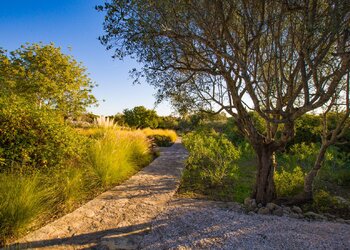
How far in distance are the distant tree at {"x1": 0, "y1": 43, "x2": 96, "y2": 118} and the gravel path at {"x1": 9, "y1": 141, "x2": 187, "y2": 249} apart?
1153 centimetres

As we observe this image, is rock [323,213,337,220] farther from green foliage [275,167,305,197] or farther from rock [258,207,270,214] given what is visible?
rock [258,207,270,214]

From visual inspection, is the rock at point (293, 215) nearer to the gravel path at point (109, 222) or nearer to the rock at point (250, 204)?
the rock at point (250, 204)

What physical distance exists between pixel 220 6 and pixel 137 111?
20.6 m

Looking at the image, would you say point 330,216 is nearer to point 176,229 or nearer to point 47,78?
point 176,229

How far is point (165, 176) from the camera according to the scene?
643 centimetres

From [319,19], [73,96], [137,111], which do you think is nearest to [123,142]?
[319,19]

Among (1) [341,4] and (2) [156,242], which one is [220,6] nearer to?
(1) [341,4]

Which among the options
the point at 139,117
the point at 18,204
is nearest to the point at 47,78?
the point at 139,117

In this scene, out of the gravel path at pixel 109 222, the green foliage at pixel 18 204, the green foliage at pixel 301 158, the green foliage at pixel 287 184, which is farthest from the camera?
the green foliage at pixel 301 158

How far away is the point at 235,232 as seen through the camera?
291 centimetres

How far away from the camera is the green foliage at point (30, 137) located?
4066 mm

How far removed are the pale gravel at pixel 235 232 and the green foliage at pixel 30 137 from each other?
2.39m

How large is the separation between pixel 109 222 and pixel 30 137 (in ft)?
7.25

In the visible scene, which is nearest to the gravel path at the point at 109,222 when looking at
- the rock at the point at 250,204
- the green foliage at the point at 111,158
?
the green foliage at the point at 111,158
